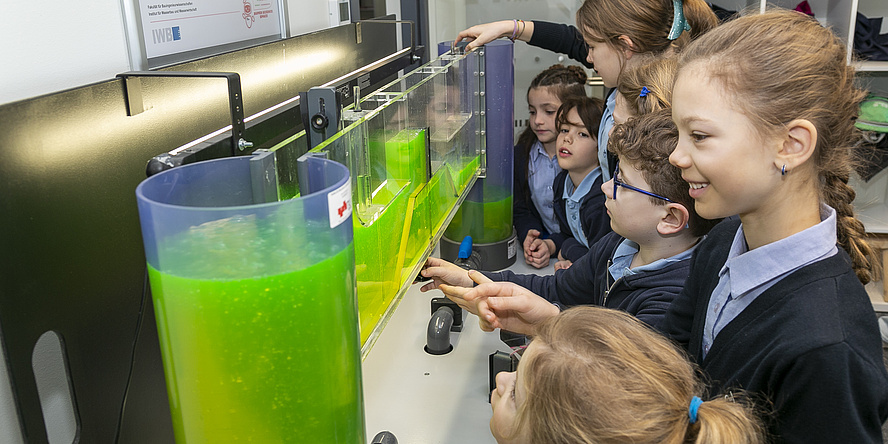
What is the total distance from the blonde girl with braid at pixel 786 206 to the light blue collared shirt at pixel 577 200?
2.85 ft

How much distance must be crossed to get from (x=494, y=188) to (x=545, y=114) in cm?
41

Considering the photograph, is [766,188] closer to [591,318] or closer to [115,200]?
[591,318]

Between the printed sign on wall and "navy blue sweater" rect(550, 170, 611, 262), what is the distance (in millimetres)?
901

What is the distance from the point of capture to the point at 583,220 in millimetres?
1781

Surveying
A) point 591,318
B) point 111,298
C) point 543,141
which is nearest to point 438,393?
point 591,318

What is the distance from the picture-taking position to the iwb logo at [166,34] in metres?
0.95

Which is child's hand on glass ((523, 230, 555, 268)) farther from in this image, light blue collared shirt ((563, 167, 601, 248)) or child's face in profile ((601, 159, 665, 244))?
child's face in profile ((601, 159, 665, 244))

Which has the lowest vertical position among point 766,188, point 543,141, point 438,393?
point 438,393

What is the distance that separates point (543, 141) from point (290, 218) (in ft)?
5.16

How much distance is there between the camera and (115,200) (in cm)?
77

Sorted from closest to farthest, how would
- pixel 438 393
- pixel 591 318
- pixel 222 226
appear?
pixel 222 226 → pixel 591 318 → pixel 438 393

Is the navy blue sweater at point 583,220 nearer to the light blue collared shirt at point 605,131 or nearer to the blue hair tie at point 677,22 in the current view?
the light blue collared shirt at point 605,131

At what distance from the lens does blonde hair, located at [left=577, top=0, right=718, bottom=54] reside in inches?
61.1

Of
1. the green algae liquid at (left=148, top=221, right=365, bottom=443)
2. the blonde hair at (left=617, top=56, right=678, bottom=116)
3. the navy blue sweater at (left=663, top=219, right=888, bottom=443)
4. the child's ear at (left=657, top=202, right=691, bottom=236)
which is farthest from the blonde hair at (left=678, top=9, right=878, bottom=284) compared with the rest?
the green algae liquid at (left=148, top=221, right=365, bottom=443)
